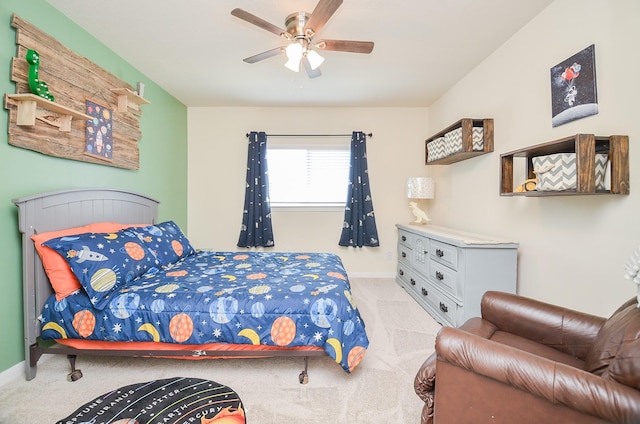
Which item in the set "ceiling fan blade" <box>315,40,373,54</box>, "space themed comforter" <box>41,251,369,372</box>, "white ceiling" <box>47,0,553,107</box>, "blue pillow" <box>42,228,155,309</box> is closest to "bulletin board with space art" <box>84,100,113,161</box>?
"white ceiling" <box>47,0,553,107</box>

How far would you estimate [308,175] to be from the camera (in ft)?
14.4

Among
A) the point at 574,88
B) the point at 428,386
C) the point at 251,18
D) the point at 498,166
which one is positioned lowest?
the point at 428,386

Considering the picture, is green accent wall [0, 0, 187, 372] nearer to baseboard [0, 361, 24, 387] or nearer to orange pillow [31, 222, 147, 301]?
baseboard [0, 361, 24, 387]

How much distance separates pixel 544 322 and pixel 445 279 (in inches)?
49.3

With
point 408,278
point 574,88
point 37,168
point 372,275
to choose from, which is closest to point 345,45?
point 574,88

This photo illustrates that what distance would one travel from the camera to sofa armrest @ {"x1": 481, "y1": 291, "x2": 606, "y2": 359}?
4.35 feet

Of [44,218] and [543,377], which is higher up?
[44,218]

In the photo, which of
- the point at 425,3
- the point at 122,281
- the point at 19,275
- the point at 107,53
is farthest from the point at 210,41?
the point at 19,275

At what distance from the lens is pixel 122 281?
76.0 inches

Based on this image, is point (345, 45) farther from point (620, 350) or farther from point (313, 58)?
point (620, 350)

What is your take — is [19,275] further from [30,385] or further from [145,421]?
[145,421]

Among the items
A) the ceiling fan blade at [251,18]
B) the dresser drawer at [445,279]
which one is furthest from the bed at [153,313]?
the ceiling fan blade at [251,18]

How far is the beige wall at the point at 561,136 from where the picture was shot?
159cm

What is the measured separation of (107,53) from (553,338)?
3.90 m
